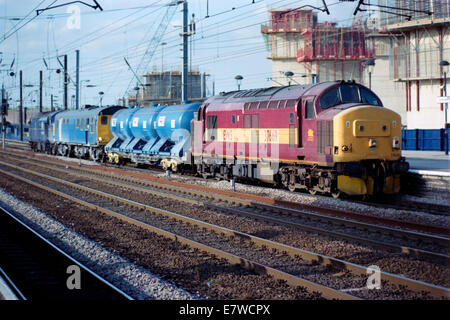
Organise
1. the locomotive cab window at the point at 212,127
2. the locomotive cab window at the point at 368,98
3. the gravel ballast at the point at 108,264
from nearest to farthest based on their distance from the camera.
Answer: the gravel ballast at the point at 108,264 < the locomotive cab window at the point at 368,98 < the locomotive cab window at the point at 212,127

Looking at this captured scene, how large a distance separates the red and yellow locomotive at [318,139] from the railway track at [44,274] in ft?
30.2

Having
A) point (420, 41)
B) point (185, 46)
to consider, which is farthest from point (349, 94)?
point (420, 41)

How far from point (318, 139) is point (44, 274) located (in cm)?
1012

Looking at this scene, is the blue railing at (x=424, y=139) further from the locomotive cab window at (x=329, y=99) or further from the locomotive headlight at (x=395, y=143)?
the locomotive cab window at (x=329, y=99)

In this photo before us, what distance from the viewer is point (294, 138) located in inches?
698

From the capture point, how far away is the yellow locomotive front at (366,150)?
15.6 metres

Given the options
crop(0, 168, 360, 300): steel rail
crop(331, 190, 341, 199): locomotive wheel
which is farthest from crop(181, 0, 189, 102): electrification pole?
crop(0, 168, 360, 300): steel rail

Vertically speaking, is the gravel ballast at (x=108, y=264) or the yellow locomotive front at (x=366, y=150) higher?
the yellow locomotive front at (x=366, y=150)

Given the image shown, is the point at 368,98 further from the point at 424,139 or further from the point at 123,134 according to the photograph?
the point at 424,139

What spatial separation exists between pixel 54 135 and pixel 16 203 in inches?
1125

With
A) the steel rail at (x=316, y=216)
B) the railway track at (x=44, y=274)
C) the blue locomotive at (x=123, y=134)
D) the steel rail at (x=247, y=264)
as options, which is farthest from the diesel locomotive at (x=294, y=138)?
the railway track at (x=44, y=274)

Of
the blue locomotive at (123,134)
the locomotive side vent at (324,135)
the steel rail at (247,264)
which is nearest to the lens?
the steel rail at (247,264)

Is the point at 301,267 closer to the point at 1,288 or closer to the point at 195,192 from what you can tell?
the point at 1,288

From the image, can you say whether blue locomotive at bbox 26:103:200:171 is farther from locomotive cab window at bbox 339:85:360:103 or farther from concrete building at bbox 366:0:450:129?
concrete building at bbox 366:0:450:129
